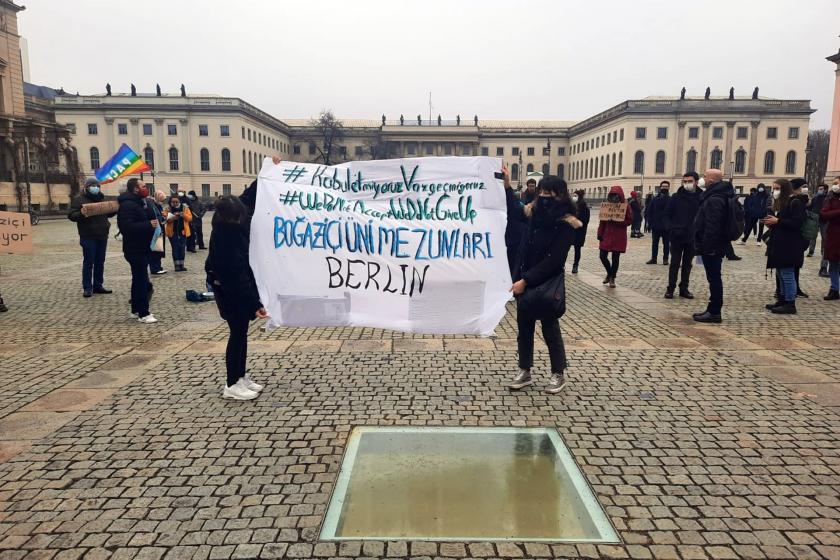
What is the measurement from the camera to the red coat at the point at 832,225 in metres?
9.35

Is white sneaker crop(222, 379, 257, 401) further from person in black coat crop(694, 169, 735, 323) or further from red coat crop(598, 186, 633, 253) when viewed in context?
red coat crop(598, 186, 633, 253)

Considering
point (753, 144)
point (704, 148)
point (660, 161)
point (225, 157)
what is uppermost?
point (753, 144)

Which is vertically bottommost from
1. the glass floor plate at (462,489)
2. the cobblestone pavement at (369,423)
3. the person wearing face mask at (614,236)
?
the cobblestone pavement at (369,423)

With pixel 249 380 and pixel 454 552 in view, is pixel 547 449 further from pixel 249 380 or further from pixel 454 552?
pixel 249 380

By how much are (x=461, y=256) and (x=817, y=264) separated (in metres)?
13.0

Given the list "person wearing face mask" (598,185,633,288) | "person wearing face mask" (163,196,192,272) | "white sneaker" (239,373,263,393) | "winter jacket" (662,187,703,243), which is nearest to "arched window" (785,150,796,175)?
"person wearing face mask" (598,185,633,288)

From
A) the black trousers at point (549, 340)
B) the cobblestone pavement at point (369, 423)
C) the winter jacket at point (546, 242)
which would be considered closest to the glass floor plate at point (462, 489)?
the cobblestone pavement at point (369, 423)

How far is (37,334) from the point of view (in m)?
7.35

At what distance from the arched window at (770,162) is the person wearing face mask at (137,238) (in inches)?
3507

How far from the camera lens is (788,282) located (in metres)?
8.46

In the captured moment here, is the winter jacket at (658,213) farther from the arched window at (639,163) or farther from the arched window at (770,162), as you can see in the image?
the arched window at (770,162)

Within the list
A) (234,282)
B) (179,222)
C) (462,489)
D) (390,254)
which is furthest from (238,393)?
(179,222)

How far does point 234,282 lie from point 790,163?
92.8 meters

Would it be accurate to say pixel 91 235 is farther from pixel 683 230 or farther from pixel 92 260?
pixel 683 230
